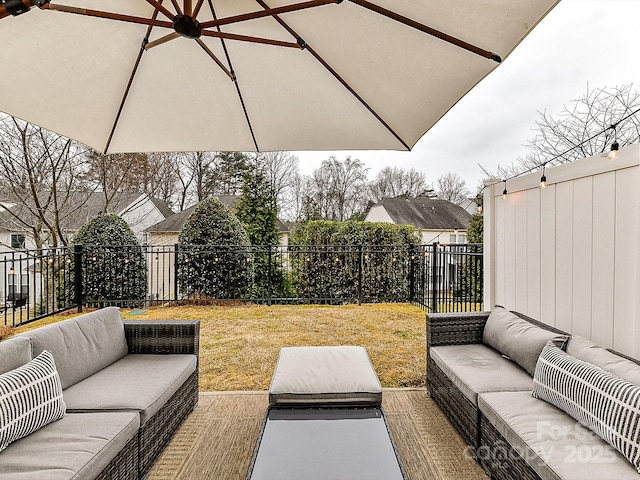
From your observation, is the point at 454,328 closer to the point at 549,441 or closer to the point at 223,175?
the point at 549,441

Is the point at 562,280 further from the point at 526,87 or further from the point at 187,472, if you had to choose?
the point at 526,87

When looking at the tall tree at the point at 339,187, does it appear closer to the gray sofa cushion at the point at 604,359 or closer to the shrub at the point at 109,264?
the shrub at the point at 109,264

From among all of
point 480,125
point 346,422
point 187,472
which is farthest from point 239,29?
point 480,125

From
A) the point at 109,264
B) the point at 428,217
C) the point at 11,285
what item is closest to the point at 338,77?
the point at 109,264

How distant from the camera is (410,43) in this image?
191 centimetres

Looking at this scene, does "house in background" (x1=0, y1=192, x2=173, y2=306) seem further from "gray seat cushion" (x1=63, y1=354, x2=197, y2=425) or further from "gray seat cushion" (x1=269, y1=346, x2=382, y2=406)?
"gray seat cushion" (x1=269, y1=346, x2=382, y2=406)

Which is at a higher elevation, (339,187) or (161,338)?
(339,187)

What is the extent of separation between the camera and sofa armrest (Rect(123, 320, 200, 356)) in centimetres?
274

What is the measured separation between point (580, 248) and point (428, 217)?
530 inches

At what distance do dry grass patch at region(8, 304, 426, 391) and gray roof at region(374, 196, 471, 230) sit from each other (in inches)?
360

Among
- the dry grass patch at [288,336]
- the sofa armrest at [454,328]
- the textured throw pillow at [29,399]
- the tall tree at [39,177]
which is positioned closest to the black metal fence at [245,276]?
the dry grass patch at [288,336]

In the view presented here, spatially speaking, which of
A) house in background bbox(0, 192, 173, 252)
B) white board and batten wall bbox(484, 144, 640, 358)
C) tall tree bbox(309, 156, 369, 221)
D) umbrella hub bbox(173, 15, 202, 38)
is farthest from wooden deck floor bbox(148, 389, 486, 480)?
tall tree bbox(309, 156, 369, 221)

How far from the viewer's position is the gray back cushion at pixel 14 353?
68.4 inches

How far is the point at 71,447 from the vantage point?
1.51 meters
